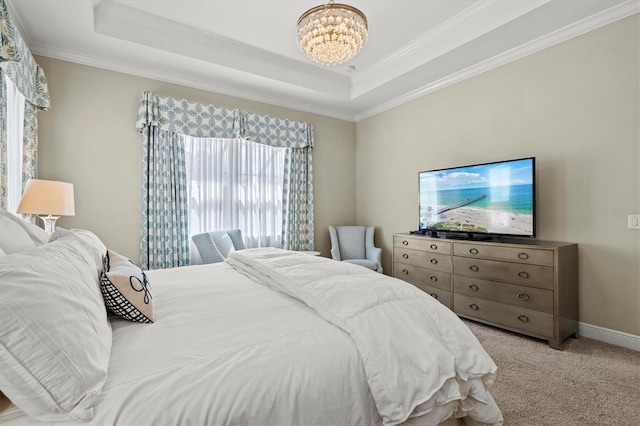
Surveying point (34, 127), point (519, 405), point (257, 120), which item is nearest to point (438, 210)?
point (519, 405)

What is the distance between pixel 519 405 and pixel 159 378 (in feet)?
6.31

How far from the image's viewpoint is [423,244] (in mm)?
3480

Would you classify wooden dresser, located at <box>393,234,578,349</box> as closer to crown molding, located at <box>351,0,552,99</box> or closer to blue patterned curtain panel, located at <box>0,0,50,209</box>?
crown molding, located at <box>351,0,552,99</box>

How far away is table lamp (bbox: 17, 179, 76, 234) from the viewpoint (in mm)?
2217

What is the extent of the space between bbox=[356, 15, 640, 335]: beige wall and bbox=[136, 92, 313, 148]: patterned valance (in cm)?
206

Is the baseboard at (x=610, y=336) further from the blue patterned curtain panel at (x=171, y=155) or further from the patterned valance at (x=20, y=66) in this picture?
the patterned valance at (x=20, y=66)

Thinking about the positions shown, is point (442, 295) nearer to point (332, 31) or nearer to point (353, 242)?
point (353, 242)

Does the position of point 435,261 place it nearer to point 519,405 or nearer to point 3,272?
point 519,405

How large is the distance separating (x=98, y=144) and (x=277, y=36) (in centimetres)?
218

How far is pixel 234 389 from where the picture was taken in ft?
2.90

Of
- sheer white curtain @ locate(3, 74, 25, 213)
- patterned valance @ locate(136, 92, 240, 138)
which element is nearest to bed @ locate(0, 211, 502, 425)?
sheer white curtain @ locate(3, 74, 25, 213)

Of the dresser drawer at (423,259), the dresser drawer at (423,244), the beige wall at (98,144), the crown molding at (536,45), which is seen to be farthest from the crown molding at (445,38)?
the beige wall at (98,144)

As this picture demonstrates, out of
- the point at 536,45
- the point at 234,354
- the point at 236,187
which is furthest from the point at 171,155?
the point at 536,45

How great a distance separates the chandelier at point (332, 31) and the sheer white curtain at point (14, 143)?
2.35m
